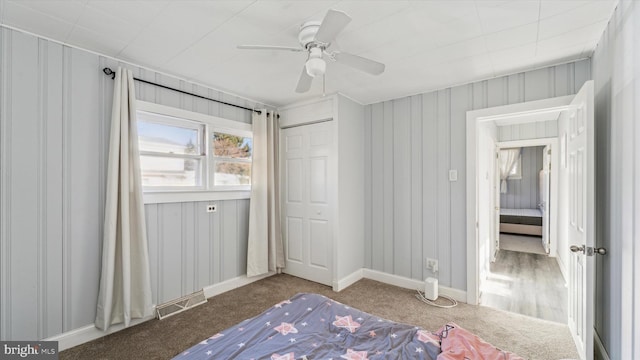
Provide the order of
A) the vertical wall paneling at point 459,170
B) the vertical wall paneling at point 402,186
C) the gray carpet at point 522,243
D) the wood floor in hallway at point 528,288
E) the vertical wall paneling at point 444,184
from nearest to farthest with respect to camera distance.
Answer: the wood floor in hallway at point 528,288 → the vertical wall paneling at point 459,170 → the vertical wall paneling at point 444,184 → the vertical wall paneling at point 402,186 → the gray carpet at point 522,243

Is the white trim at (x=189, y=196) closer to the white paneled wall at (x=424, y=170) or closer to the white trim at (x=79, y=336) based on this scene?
the white trim at (x=79, y=336)

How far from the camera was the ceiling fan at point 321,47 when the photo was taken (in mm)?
1431

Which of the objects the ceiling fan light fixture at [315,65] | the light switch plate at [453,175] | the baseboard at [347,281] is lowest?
the baseboard at [347,281]

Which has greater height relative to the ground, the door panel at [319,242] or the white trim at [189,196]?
the white trim at [189,196]

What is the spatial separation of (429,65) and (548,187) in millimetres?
3997

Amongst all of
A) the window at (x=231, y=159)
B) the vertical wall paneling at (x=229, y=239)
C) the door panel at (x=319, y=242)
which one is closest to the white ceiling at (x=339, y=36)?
the window at (x=231, y=159)

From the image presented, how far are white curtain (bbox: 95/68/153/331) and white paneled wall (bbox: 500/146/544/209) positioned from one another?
885 centimetres

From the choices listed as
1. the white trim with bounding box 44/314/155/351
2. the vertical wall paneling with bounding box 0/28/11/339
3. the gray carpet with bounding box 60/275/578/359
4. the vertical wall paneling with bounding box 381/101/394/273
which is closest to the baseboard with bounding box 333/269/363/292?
the gray carpet with bounding box 60/275/578/359

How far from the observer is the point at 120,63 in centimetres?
251

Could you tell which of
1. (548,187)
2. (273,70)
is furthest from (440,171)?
(548,187)

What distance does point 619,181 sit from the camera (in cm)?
171

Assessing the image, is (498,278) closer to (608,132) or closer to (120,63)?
(608,132)

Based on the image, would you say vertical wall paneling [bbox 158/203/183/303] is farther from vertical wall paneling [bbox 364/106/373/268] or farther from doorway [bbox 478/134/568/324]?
doorway [bbox 478/134/568/324]

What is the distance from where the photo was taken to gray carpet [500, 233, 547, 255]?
5348mm
